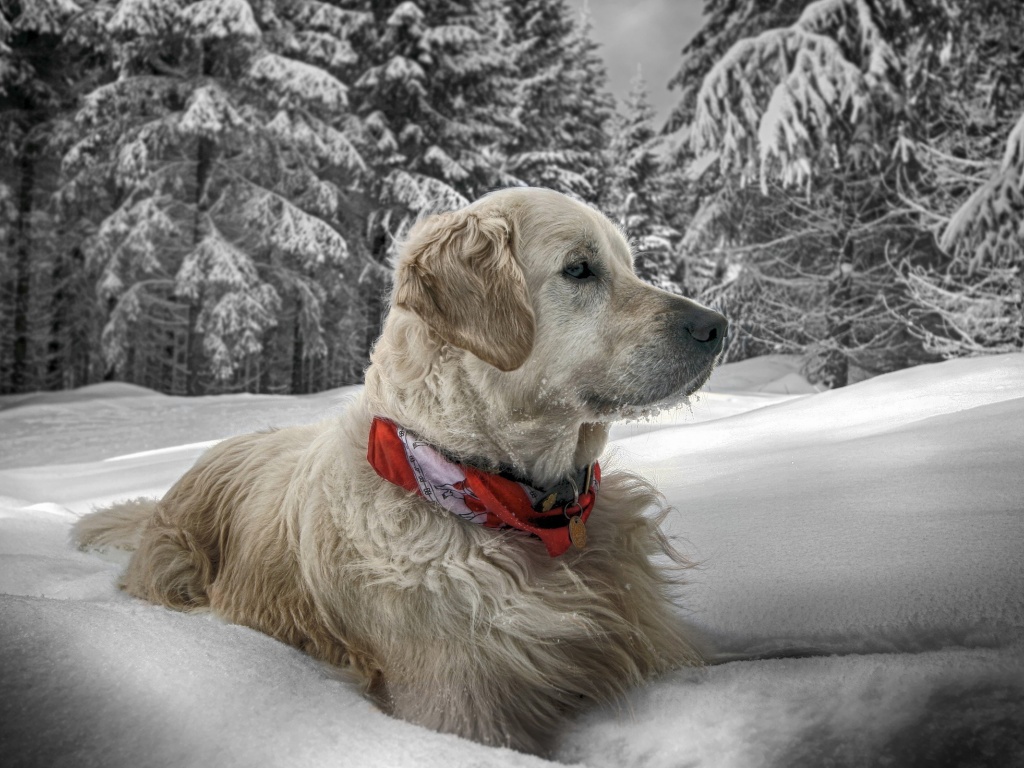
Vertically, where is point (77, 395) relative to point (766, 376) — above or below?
below

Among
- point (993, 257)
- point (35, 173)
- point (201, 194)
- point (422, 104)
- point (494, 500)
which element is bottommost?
point (494, 500)

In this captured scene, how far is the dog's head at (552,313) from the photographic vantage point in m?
1.90

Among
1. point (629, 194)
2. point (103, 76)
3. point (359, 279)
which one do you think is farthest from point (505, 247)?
point (629, 194)

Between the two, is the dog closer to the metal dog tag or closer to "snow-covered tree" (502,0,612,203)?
the metal dog tag

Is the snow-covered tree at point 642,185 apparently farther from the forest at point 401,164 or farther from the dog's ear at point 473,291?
the dog's ear at point 473,291

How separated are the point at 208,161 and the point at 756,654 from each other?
53.3ft

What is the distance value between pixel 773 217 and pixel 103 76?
15.7m

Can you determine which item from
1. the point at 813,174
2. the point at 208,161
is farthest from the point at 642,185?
the point at 208,161

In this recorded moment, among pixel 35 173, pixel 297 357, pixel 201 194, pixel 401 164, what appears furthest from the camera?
pixel 297 357

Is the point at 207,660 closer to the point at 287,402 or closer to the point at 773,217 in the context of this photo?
the point at 287,402

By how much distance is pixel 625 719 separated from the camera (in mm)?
1562

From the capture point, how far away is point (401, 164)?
16.5m

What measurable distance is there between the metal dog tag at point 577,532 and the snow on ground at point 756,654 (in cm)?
42

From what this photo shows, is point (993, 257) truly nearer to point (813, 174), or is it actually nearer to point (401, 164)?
point (813, 174)
